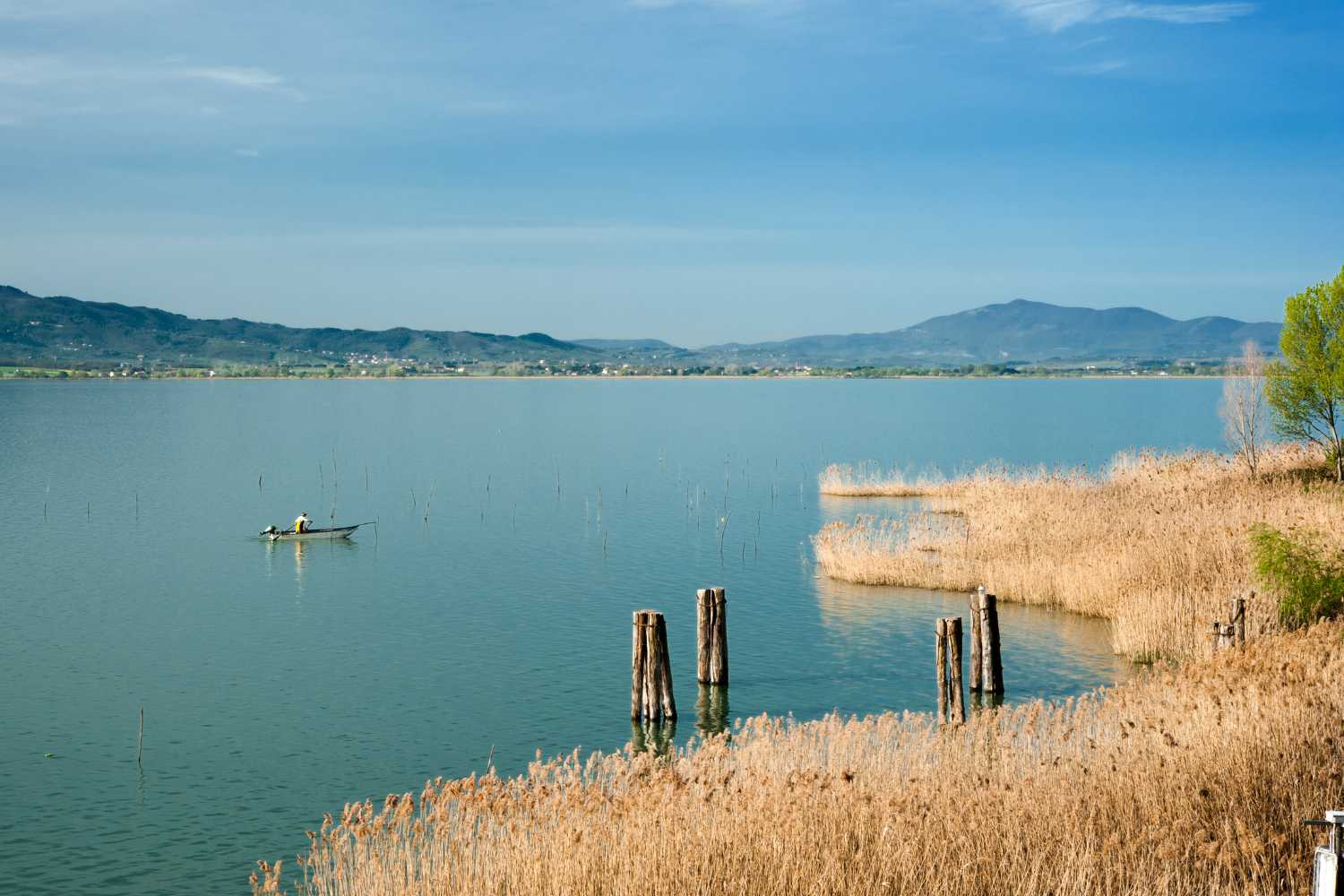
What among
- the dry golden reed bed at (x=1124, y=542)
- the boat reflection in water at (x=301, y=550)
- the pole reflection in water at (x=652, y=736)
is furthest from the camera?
the boat reflection in water at (x=301, y=550)

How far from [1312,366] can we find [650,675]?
129ft

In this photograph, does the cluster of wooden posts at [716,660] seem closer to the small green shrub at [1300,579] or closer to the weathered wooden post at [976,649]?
the weathered wooden post at [976,649]

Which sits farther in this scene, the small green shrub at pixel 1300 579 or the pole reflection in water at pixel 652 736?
the small green shrub at pixel 1300 579

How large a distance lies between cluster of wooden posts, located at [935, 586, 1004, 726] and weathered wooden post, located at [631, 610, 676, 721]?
5347 mm

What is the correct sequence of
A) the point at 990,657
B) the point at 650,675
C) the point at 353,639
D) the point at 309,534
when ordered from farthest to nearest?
the point at 309,534
the point at 353,639
the point at 990,657
the point at 650,675

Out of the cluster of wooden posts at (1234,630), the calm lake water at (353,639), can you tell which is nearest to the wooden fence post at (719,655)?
the calm lake water at (353,639)

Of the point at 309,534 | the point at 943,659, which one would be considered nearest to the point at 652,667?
the point at 943,659

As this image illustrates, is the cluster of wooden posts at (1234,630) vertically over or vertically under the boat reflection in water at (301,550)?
over

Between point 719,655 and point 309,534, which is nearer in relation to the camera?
point 719,655

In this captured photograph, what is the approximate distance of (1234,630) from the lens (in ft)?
78.8

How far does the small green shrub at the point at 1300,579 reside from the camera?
87.7 feet

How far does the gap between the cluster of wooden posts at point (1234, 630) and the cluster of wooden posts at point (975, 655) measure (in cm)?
431

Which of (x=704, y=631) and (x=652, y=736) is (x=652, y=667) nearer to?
(x=652, y=736)

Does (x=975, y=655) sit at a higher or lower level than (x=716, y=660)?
higher
